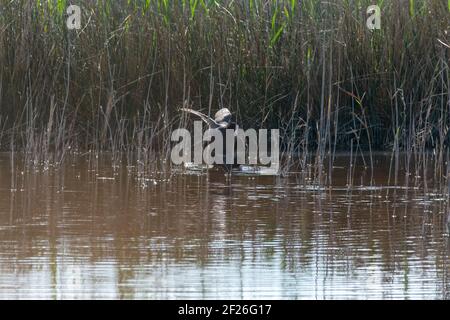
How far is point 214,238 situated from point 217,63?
3.77 metres

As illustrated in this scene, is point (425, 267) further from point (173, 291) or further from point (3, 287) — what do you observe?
point (3, 287)

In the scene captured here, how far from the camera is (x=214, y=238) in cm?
643

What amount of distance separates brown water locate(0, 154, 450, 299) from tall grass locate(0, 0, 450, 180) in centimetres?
146

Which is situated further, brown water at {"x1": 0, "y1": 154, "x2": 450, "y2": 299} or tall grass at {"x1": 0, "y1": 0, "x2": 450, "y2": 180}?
tall grass at {"x1": 0, "y1": 0, "x2": 450, "y2": 180}

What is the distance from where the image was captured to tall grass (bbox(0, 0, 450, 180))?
9977mm

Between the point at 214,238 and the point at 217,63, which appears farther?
the point at 217,63

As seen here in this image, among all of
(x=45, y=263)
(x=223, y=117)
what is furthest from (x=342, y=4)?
(x=45, y=263)

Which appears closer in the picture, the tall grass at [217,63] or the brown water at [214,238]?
the brown water at [214,238]

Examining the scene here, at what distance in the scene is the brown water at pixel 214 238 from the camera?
532 cm

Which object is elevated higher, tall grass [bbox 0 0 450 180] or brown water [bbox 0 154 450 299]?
tall grass [bbox 0 0 450 180]

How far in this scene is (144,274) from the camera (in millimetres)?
5535

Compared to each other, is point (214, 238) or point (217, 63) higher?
point (217, 63)

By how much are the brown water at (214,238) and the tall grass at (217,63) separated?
1.46 metres

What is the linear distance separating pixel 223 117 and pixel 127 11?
166 cm
